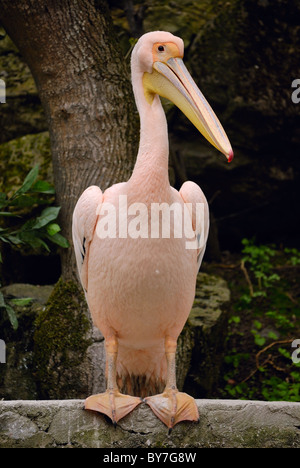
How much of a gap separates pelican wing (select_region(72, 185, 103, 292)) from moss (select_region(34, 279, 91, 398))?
101cm

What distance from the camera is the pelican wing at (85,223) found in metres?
3.25

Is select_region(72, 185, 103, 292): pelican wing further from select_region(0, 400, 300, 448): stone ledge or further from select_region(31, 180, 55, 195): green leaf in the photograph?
select_region(31, 180, 55, 195): green leaf

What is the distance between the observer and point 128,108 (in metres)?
4.59

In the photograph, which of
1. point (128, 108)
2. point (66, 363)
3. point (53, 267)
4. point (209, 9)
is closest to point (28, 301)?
point (66, 363)

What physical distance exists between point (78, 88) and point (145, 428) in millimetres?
2393

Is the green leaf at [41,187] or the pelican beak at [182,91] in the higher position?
the pelican beak at [182,91]

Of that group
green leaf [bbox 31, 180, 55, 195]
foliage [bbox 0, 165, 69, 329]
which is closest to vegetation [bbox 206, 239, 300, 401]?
foliage [bbox 0, 165, 69, 329]

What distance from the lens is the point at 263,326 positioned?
5.79 meters

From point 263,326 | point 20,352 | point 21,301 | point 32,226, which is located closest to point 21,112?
point 32,226

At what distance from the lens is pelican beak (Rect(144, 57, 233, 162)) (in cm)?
306

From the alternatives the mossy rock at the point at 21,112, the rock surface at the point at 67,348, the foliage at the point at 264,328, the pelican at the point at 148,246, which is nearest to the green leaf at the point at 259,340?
the foliage at the point at 264,328

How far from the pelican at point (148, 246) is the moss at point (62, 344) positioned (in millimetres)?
993
